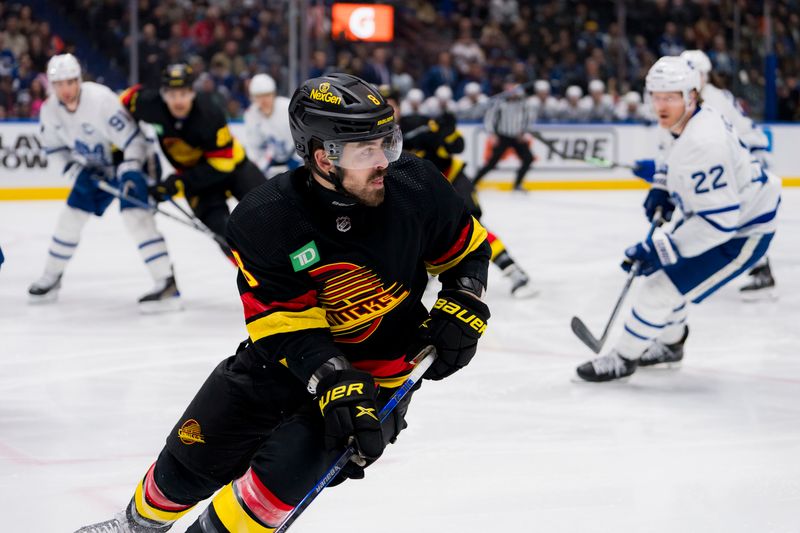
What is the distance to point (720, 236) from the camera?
373cm

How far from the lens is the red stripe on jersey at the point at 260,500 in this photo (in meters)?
1.93

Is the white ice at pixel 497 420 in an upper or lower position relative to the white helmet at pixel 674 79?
lower

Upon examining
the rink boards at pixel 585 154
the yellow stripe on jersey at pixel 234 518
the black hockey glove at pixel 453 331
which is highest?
the black hockey glove at pixel 453 331

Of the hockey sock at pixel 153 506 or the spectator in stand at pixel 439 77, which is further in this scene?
the spectator in stand at pixel 439 77

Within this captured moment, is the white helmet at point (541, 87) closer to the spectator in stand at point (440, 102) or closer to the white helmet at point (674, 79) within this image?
the spectator in stand at point (440, 102)

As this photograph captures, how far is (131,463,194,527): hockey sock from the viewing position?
2.16 metres

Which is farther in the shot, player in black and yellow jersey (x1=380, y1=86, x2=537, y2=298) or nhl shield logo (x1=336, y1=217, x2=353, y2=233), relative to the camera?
player in black and yellow jersey (x1=380, y1=86, x2=537, y2=298)

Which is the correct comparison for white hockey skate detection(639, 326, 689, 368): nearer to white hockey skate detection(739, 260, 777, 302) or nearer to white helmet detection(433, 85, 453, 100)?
white hockey skate detection(739, 260, 777, 302)

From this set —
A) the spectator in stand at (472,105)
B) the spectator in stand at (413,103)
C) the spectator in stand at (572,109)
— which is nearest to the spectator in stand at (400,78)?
the spectator in stand at (413,103)

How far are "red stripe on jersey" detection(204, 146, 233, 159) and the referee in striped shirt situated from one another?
5.63 metres

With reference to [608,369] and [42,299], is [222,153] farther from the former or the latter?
[608,369]

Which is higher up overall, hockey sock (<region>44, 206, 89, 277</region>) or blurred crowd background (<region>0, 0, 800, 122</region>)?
blurred crowd background (<region>0, 0, 800, 122</region>)

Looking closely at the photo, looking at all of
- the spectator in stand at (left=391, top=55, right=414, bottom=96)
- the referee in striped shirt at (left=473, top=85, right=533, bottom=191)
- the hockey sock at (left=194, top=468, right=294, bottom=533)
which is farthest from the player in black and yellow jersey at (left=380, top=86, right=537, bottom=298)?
the spectator in stand at (left=391, top=55, right=414, bottom=96)

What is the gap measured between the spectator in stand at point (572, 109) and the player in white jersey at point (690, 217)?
787cm
